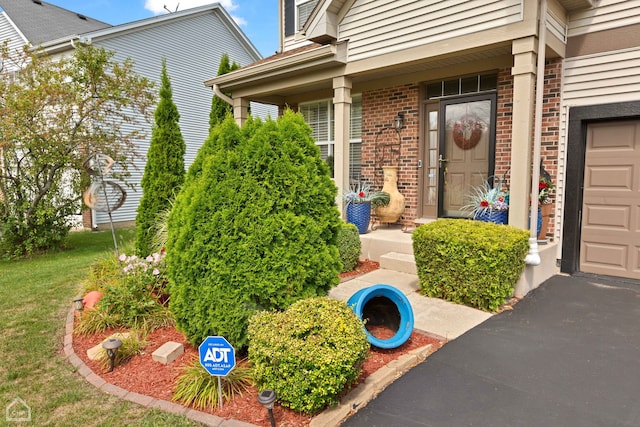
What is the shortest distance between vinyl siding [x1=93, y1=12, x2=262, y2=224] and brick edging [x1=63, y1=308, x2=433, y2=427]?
394 inches

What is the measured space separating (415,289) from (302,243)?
2.42 meters

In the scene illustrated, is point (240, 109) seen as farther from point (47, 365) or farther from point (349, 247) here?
point (47, 365)

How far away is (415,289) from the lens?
4.96 metres

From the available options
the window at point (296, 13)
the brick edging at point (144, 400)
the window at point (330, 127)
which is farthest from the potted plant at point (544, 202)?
the window at point (296, 13)

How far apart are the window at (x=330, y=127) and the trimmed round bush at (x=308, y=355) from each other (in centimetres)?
586

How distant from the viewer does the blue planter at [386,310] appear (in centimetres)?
328

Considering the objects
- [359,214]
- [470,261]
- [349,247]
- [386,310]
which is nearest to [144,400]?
[386,310]

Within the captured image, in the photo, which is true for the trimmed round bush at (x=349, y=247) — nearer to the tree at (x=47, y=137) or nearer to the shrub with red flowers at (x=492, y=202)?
the shrub with red flowers at (x=492, y=202)

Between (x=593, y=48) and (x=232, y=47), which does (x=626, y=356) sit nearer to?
(x=593, y=48)

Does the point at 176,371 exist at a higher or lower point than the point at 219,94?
lower

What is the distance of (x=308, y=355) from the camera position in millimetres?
2426

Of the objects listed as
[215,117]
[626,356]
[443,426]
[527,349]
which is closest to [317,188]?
[443,426]

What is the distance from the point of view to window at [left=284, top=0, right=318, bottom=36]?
372 inches

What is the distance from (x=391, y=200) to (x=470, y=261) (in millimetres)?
3158
